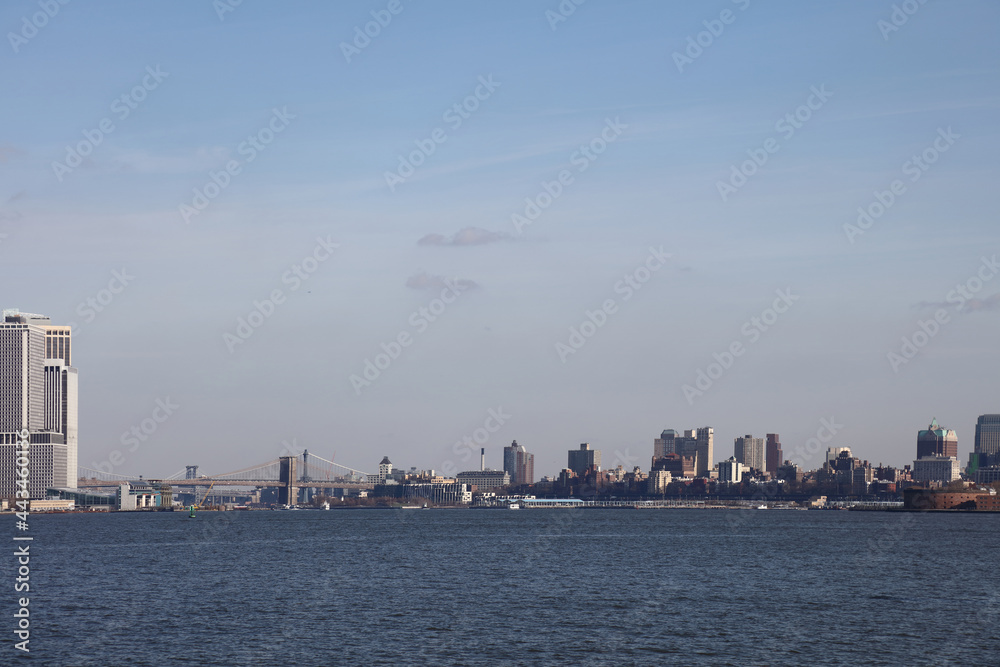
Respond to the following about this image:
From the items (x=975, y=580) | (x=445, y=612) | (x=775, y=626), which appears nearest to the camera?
(x=775, y=626)

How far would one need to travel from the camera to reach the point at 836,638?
46344mm

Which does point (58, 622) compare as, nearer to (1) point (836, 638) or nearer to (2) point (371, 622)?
(2) point (371, 622)

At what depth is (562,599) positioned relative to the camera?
5850 cm

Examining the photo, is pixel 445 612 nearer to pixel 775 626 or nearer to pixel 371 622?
pixel 371 622

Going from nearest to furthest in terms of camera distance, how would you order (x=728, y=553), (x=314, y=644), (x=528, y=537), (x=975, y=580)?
(x=314, y=644) < (x=975, y=580) < (x=728, y=553) < (x=528, y=537)

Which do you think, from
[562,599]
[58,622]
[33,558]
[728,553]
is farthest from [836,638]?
[33,558]

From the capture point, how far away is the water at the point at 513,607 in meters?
43.1

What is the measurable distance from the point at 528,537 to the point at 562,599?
230ft

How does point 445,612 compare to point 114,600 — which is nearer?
point 445,612

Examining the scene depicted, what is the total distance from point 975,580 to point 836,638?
92.8ft

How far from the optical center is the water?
43.1 metres

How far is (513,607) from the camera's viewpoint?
55.6 m

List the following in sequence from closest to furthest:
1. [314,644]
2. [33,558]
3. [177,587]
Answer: [314,644] < [177,587] < [33,558]

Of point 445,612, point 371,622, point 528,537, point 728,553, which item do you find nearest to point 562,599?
point 445,612
